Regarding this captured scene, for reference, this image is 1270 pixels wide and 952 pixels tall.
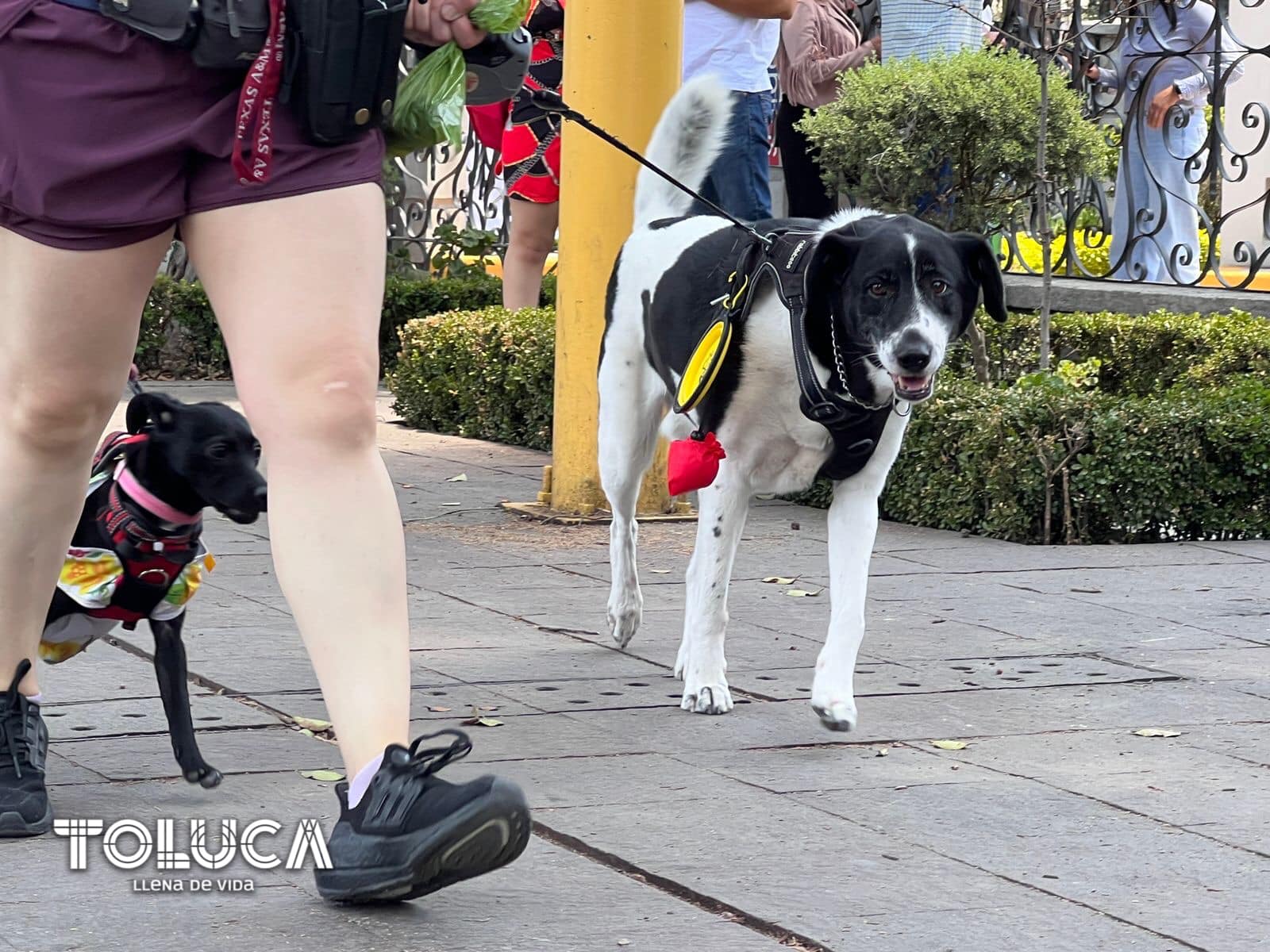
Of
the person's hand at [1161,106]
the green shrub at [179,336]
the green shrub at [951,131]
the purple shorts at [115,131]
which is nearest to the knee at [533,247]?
the green shrub at [951,131]

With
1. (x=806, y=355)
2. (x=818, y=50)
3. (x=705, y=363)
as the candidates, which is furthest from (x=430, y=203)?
(x=806, y=355)

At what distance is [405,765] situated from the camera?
2.95 meters

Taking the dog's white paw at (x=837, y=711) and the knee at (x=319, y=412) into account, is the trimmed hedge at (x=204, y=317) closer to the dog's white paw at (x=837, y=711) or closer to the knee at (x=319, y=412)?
the dog's white paw at (x=837, y=711)

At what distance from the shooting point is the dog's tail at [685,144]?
219 inches

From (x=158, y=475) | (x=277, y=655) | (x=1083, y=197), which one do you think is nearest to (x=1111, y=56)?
(x=1083, y=197)

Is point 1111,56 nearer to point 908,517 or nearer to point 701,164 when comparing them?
point 908,517

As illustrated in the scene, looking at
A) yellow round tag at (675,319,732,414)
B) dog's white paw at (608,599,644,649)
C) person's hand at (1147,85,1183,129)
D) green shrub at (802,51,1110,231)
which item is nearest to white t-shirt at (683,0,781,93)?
green shrub at (802,51,1110,231)

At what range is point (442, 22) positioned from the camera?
10.6ft

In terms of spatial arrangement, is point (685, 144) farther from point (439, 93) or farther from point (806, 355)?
point (439, 93)

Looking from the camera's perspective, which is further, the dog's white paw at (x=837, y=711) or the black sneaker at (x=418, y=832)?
the dog's white paw at (x=837, y=711)

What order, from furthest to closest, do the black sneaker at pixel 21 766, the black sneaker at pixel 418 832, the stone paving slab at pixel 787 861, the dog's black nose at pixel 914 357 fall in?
the dog's black nose at pixel 914 357, the black sneaker at pixel 21 766, the stone paving slab at pixel 787 861, the black sneaker at pixel 418 832

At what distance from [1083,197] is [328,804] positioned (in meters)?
7.49

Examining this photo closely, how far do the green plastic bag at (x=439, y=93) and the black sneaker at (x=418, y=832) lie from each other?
3.33ft

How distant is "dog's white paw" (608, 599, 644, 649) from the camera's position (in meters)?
5.18
